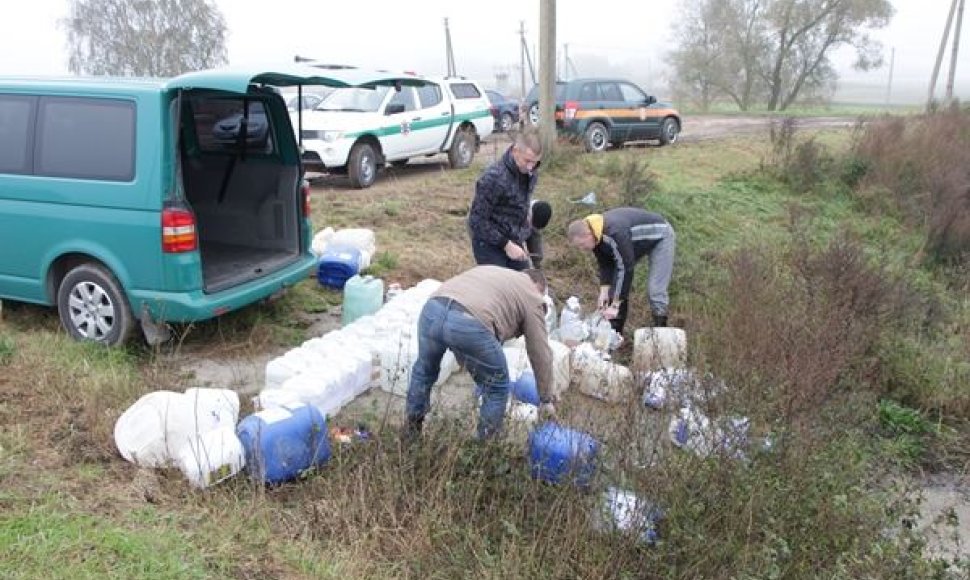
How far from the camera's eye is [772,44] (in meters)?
46.0

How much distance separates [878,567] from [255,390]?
12.0 ft

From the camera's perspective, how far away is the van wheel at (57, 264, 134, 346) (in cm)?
514

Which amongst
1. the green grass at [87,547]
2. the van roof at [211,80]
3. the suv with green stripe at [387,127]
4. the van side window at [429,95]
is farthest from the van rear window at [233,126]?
the van side window at [429,95]

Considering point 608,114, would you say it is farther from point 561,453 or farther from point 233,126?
point 561,453

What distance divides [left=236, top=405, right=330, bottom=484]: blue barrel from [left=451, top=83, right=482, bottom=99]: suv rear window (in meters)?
10.7

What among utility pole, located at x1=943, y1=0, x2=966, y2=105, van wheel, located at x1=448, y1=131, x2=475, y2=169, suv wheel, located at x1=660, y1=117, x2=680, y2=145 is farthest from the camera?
utility pole, located at x1=943, y1=0, x2=966, y2=105

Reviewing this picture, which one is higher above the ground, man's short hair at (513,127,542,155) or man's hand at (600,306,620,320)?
Result: man's short hair at (513,127,542,155)

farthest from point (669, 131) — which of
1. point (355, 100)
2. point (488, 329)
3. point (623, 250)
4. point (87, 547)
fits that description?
point (87, 547)

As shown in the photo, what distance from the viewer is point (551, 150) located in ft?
42.6

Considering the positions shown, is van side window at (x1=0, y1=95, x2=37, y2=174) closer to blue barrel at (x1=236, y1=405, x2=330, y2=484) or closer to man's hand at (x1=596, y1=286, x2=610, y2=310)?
blue barrel at (x1=236, y1=405, x2=330, y2=484)

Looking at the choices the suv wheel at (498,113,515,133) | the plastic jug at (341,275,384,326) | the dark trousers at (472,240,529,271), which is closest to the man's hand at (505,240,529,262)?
the dark trousers at (472,240,529,271)

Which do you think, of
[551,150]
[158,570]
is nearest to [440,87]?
[551,150]

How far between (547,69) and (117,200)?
9.32 m

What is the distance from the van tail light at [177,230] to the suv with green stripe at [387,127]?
546 centimetres
